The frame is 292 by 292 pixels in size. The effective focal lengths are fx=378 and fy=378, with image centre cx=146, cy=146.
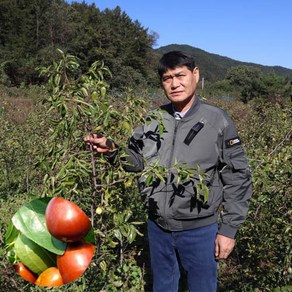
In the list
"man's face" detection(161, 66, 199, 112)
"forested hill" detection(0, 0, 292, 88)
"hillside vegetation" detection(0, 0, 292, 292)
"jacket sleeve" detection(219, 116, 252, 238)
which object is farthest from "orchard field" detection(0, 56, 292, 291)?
"forested hill" detection(0, 0, 292, 88)

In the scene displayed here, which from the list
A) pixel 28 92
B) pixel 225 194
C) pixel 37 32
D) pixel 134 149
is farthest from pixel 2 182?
pixel 37 32

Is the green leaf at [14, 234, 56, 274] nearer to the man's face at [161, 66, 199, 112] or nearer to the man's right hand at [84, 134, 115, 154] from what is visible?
the man's right hand at [84, 134, 115, 154]

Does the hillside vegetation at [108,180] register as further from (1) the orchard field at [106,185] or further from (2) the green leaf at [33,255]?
(2) the green leaf at [33,255]

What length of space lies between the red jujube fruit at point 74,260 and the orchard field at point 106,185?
43cm

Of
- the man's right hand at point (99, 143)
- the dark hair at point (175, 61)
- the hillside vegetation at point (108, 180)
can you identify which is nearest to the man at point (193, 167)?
the dark hair at point (175, 61)

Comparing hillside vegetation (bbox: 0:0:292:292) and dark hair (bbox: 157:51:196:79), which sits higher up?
dark hair (bbox: 157:51:196:79)

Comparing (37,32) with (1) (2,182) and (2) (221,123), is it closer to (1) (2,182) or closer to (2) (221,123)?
(1) (2,182)

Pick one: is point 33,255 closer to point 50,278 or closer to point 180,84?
point 50,278

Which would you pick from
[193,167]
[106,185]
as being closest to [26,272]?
[106,185]

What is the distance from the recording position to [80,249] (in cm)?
90

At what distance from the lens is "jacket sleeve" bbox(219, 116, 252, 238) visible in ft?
5.97


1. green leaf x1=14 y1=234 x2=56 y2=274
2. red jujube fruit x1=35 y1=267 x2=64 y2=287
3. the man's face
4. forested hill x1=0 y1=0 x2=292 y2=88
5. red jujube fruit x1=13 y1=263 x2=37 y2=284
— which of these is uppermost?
forested hill x1=0 y1=0 x2=292 y2=88

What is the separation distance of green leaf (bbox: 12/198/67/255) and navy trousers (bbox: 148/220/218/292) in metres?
1.14

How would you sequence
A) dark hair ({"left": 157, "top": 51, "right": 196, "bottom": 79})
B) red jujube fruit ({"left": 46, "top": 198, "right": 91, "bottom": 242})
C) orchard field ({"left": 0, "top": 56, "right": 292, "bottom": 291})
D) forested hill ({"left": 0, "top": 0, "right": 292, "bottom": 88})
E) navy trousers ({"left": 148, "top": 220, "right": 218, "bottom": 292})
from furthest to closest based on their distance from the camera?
forested hill ({"left": 0, "top": 0, "right": 292, "bottom": 88}) → navy trousers ({"left": 148, "top": 220, "right": 218, "bottom": 292}) → dark hair ({"left": 157, "top": 51, "right": 196, "bottom": 79}) → orchard field ({"left": 0, "top": 56, "right": 292, "bottom": 291}) → red jujube fruit ({"left": 46, "top": 198, "right": 91, "bottom": 242})
